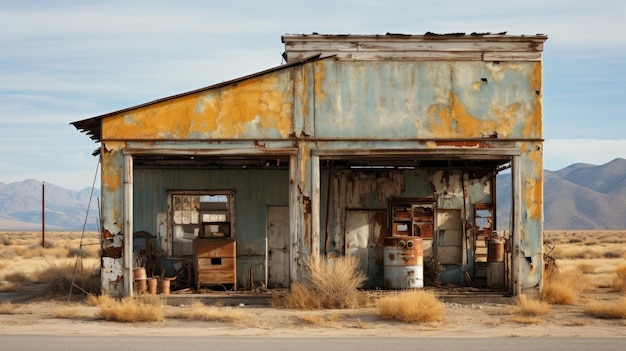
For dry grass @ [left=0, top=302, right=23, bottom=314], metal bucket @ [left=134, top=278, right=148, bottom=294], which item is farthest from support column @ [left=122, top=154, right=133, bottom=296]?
dry grass @ [left=0, top=302, right=23, bottom=314]

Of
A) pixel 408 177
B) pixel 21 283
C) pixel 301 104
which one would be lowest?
pixel 21 283

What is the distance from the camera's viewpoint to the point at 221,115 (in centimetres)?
1878

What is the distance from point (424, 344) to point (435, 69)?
8435 millimetres

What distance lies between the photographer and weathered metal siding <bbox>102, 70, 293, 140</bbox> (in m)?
18.7

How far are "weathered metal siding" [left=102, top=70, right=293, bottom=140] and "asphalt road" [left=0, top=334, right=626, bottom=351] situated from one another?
6.30m

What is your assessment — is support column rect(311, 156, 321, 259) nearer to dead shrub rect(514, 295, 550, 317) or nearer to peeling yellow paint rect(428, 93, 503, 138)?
peeling yellow paint rect(428, 93, 503, 138)

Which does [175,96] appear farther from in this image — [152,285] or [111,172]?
[152,285]

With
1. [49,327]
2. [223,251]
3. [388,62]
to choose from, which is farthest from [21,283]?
[388,62]

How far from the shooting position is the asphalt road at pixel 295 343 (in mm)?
11922

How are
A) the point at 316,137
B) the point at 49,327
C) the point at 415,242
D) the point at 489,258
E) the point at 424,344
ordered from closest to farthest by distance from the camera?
the point at 424,344, the point at 49,327, the point at 316,137, the point at 415,242, the point at 489,258

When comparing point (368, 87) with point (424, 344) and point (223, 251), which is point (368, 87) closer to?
point (223, 251)

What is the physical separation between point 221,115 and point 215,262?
13.4 feet

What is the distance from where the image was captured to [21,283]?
82.6 ft

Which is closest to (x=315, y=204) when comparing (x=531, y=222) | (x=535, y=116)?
(x=531, y=222)
